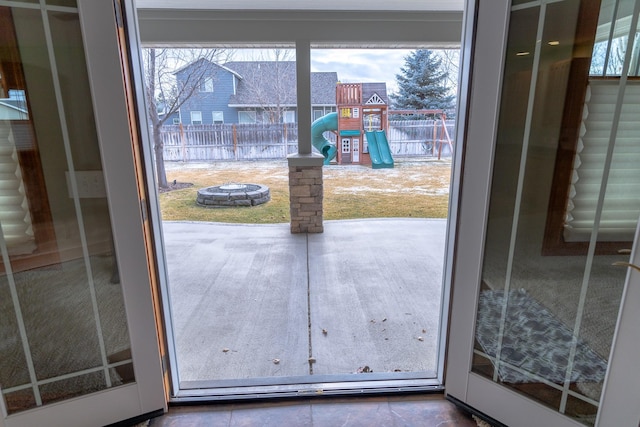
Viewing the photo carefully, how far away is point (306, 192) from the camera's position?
480 centimetres

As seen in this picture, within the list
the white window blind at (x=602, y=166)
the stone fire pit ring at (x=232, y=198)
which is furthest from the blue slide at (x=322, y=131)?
the white window blind at (x=602, y=166)

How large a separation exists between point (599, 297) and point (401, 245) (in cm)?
313

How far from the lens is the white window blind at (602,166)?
124 centimetres

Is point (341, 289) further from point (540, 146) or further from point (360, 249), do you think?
point (540, 146)

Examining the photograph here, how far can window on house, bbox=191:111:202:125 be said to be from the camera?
1187 cm

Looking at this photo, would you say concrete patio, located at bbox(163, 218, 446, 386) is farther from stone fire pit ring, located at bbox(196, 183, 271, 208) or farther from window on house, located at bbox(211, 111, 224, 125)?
window on house, located at bbox(211, 111, 224, 125)

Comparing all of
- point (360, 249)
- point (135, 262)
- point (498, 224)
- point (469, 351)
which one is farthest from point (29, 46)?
point (360, 249)

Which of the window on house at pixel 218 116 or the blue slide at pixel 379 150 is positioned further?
the window on house at pixel 218 116

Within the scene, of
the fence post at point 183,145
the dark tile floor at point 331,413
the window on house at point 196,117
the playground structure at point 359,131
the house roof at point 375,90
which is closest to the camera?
the dark tile floor at point 331,413

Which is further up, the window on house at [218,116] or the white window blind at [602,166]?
the window on house at [218,116]

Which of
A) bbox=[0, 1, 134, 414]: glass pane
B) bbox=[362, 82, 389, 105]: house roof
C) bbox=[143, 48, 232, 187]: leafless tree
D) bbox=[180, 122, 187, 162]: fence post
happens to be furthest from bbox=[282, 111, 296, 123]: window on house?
bbox=[0, 1, 134, 414]: glass pane

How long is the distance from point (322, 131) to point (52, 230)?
28.9ft

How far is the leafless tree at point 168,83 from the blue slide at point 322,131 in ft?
10.6

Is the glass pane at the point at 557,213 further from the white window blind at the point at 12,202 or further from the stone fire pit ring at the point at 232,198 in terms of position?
the stone fire pit ring at the point at 232,198
